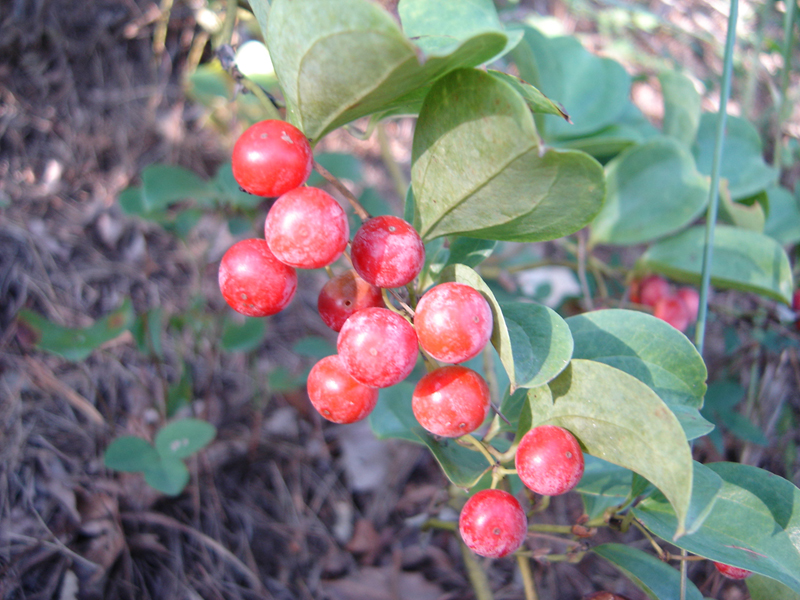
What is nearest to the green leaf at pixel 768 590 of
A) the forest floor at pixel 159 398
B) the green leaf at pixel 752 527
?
the green leaf at pixel 752 527

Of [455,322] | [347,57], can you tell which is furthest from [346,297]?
[347,57]

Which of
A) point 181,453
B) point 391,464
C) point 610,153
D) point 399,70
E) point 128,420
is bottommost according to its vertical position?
point 391,464

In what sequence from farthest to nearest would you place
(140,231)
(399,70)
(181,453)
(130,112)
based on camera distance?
1. (130,112)
2. (140,231)
3. (181,453)
4. (399,70)

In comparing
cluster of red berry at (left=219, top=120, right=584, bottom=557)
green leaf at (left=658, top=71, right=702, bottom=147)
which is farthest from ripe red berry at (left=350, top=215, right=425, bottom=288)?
green leaf at (left=658, top=71, right=702, bottom=147)

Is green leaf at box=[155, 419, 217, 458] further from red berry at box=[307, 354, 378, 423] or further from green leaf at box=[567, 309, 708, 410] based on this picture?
green leaf at box=[567, 309, 708, 410]

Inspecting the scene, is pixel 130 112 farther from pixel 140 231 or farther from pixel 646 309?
pixel 646 309

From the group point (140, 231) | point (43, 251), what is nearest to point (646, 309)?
point (140, 231)

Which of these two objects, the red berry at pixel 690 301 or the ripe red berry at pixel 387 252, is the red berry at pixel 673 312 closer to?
the red berry at pixel 690 301
